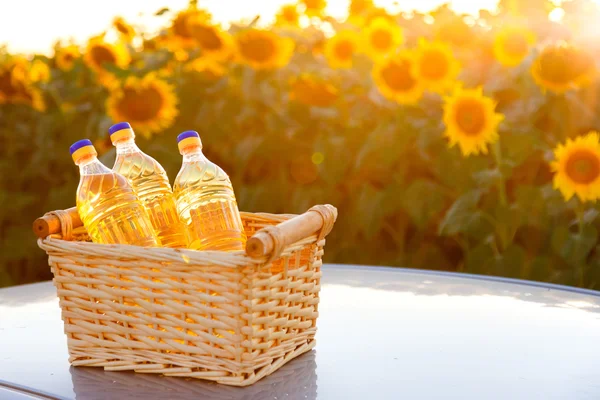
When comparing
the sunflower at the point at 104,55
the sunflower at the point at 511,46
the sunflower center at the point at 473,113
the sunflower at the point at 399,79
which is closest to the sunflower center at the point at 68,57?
the sunflower at the point at 104,55

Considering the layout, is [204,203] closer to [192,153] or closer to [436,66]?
[192,153]

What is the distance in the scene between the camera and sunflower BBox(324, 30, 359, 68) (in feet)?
9.88

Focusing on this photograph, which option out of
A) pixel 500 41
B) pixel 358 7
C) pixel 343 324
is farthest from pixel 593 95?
pixel 343 324

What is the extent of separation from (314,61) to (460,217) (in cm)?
121

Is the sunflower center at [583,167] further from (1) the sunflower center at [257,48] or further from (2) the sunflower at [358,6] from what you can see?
(2) the sunflower at [358,6]

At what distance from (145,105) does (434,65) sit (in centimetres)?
103

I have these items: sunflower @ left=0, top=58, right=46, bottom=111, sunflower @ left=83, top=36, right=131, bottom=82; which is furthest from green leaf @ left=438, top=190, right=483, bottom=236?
sunflower @ left=0, top=58, right=46, bottom=111

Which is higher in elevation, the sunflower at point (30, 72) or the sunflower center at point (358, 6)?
the sunflower center at point (358, 6)

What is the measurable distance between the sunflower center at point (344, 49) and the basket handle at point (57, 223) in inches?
74.8

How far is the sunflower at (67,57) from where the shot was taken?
4.04 metres

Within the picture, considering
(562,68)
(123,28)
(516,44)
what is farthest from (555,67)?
(123,28)

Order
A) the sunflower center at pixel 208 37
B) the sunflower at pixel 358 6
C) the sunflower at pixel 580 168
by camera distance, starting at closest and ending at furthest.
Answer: the sunflower at pixel 580 168 → the sunflower center at pixel 208 37 → the sunflower at pixel 358 6

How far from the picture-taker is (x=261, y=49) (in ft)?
10.1

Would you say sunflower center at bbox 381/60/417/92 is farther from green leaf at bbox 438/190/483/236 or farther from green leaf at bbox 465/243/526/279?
green leaf at bbox 465/243/526/279
